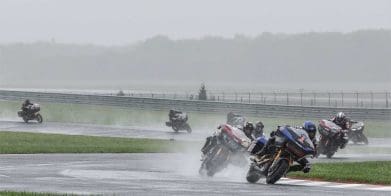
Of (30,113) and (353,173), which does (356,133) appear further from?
(353,173)

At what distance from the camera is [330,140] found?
115 feet

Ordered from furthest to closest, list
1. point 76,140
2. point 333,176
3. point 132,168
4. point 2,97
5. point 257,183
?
point 2,97, point 76,140, point 132,168, point 333,176, point 257,183

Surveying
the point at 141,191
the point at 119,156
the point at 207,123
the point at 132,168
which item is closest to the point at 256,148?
the point at 141,191

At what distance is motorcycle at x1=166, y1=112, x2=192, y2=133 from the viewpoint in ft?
176

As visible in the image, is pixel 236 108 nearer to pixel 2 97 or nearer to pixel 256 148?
pixel 2 97

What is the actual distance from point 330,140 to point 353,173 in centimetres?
1119

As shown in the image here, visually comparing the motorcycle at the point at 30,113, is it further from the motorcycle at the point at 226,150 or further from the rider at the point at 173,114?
the motorcycle at the point at 226,150

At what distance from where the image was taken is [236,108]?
63.9m

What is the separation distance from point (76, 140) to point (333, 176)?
811 inches

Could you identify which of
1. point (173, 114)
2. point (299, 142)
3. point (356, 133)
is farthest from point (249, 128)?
point (173, 114)

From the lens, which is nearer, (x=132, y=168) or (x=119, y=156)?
(x=132, y=168)

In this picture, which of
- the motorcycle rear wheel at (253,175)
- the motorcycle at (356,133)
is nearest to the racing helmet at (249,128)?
the motorcycle rear wheel at (253,175)

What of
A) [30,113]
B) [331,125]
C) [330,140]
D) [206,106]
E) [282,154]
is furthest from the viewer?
[206,106]

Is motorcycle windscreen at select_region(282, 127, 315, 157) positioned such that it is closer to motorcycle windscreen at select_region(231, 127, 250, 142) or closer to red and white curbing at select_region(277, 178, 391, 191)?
red and white curbing at select_region(277, 178, 391, 191)
